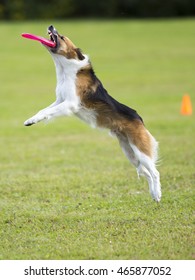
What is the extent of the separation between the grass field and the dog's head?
3.79 ft

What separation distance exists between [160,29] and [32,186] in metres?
34.5

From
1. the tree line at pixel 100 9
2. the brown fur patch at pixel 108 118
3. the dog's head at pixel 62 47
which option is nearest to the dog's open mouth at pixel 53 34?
the dog's head at pixel 62 47

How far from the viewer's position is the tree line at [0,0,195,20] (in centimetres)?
5362

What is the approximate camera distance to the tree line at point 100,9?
5362 cm

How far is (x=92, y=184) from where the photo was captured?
33.2 ft

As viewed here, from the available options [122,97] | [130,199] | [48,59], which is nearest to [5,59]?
[48,59]

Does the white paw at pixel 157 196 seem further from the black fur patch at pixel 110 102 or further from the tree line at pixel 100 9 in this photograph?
the tree line at pixel 100 9

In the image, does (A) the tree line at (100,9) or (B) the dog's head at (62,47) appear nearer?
(B) the dog's head at (62,47)

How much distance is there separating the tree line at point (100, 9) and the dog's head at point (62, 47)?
46.1 m

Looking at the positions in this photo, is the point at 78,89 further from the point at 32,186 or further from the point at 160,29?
the point at 160,29

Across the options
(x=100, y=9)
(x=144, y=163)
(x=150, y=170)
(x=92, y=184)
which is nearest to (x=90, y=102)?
(x=144, y=163)

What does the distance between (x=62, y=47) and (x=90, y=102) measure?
2.70 ft

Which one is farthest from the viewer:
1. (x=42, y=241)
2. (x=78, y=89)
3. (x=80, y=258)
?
(x=78, y=89)

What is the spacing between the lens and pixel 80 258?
21.6 feet
